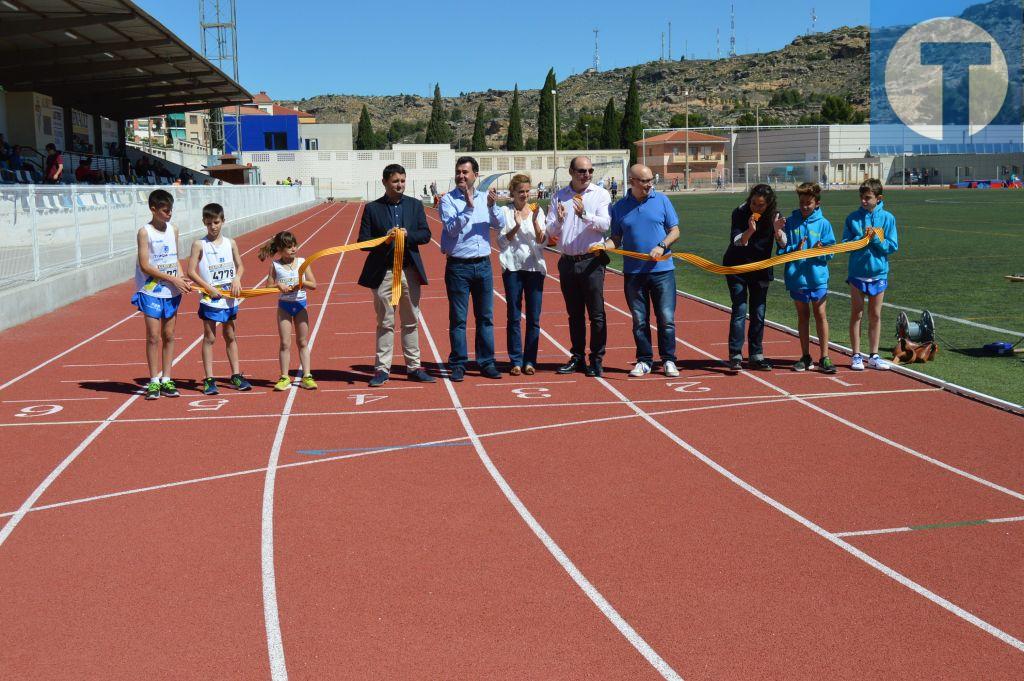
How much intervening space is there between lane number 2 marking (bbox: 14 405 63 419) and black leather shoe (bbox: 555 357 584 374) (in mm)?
4405

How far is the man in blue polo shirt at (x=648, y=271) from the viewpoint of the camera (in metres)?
9.77

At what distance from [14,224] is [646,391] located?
357 inches

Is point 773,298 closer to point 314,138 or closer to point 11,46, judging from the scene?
point 11,46

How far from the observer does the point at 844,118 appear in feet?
502

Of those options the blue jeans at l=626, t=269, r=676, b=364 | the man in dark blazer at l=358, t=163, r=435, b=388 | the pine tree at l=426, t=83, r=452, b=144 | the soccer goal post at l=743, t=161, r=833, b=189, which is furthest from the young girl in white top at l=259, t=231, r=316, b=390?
the pine tree at l=426, t=83, r=452, b=144

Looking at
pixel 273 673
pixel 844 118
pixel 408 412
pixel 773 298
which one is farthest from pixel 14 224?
pixel 844 118

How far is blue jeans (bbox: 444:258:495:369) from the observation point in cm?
954

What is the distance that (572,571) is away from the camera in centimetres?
513

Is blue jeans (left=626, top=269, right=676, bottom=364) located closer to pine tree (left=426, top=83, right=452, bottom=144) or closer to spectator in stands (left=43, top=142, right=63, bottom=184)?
spectator in stands (left=43, top=142, right=63, bottom=184)

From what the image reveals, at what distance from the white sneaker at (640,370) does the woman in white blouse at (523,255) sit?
0.95 metres

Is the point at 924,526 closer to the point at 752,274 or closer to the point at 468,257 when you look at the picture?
the point at 752,274

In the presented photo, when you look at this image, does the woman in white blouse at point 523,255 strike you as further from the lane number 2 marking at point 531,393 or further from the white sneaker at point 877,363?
the white sneaker at point 877,363

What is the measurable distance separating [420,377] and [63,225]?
29.6 ft

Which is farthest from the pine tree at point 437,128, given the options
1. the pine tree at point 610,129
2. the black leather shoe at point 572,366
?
the black leather shoe at point 572,366
